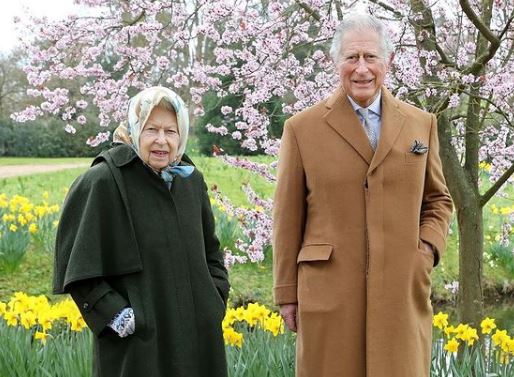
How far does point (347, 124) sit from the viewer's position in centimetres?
242

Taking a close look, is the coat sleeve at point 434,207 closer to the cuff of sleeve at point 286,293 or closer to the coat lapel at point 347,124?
the coat lapel at point 347,124

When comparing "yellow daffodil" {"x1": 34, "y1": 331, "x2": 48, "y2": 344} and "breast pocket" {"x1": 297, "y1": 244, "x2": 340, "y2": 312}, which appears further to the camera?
"yellow daffodil" {"x1": 34, "y1": 331, "x2": 48, "y2": 344}

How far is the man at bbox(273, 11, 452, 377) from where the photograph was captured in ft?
7.67

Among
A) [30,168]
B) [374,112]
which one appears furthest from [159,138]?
[30,168]

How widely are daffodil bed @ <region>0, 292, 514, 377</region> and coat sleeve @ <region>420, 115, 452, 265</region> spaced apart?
740 millimetres

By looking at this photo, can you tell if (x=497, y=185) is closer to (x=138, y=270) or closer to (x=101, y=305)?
(x=138, y=270)

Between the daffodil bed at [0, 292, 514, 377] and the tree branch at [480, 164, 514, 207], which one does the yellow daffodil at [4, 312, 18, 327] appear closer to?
the daffodil bed at [0, 292, 514, 377]

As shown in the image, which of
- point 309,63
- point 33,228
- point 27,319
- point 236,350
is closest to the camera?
point 236,350

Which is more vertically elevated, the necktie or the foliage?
the foliage

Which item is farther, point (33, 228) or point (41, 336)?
point (33, 228)

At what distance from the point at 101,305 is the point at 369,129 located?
1.02m

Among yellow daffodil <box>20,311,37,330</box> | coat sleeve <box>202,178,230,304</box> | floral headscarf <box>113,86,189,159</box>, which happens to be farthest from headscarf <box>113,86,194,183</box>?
yellow daffodil <box>20,311,37,330</box>

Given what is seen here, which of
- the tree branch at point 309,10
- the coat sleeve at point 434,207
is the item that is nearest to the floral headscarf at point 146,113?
the coat sleeve at point 434,207

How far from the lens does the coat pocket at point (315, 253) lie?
2330mm
